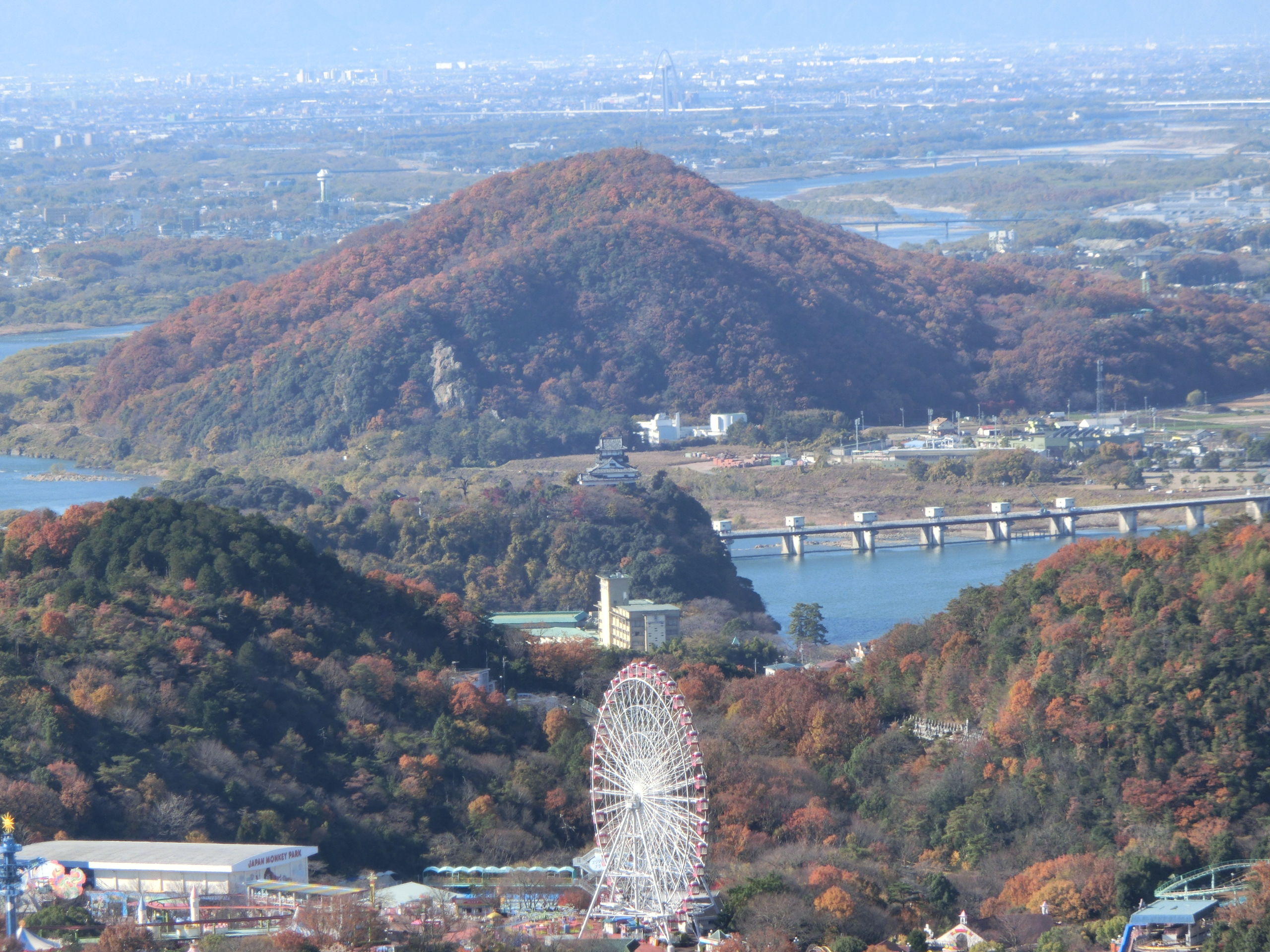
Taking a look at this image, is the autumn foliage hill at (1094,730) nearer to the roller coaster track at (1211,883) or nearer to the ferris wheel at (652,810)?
the roller coaster track at (1211,883)

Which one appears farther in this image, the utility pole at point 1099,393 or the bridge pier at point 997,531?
the utility pole at point 1099,393

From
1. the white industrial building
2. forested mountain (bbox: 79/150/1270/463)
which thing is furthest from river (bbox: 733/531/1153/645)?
forested mountain (bbox: 79/150/1270/463)

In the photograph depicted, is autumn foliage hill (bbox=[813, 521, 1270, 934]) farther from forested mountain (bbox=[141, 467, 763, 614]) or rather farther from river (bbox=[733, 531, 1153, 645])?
forested mountain (bbox=[141, 467, 763, 614])

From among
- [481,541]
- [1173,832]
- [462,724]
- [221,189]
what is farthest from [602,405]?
[221,189]

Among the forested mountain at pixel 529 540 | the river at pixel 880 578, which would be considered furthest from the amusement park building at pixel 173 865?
the forested mountain at pixel 529 540

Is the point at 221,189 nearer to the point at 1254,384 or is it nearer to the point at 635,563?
the point at 1254,384

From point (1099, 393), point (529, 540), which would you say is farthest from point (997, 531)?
point (1099, 393)
